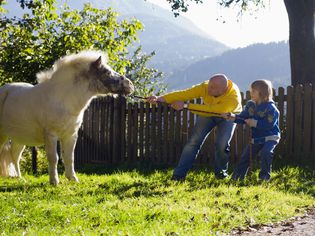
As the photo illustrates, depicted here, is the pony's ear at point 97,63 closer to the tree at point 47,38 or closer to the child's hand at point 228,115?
the child's hand at point 228,115

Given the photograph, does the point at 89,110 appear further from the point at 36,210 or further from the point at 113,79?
the point at 36,210

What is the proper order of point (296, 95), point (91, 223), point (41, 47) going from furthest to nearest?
point (41, 47) < point (296, 95) < point (91, 223)

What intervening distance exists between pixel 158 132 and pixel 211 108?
4965mm

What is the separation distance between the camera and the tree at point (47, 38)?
456 inches

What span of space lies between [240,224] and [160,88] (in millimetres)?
33290

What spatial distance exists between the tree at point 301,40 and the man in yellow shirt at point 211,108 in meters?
5.75

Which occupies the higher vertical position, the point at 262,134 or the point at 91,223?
the point at 262,134

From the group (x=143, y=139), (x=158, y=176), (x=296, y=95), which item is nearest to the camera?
(x=158, y=176)

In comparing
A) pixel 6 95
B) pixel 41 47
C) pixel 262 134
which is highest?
pixel 41 47

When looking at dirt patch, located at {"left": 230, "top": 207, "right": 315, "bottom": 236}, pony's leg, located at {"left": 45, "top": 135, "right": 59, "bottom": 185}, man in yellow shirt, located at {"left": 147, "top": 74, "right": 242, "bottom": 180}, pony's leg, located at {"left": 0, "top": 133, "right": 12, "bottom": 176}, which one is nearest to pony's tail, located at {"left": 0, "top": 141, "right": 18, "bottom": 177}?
pony's leg, located at {"left": 0, "top": 133, "right": 12, "bottom": 176}


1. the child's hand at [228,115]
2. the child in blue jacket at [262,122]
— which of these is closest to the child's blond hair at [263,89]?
the child in blue jacket at [262,122]

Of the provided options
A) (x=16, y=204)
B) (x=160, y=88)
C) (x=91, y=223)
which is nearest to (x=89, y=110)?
(x=16, y=204)

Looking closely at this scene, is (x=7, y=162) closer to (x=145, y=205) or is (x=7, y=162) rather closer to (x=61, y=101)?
(x=61, y=101)

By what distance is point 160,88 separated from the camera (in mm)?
38094
